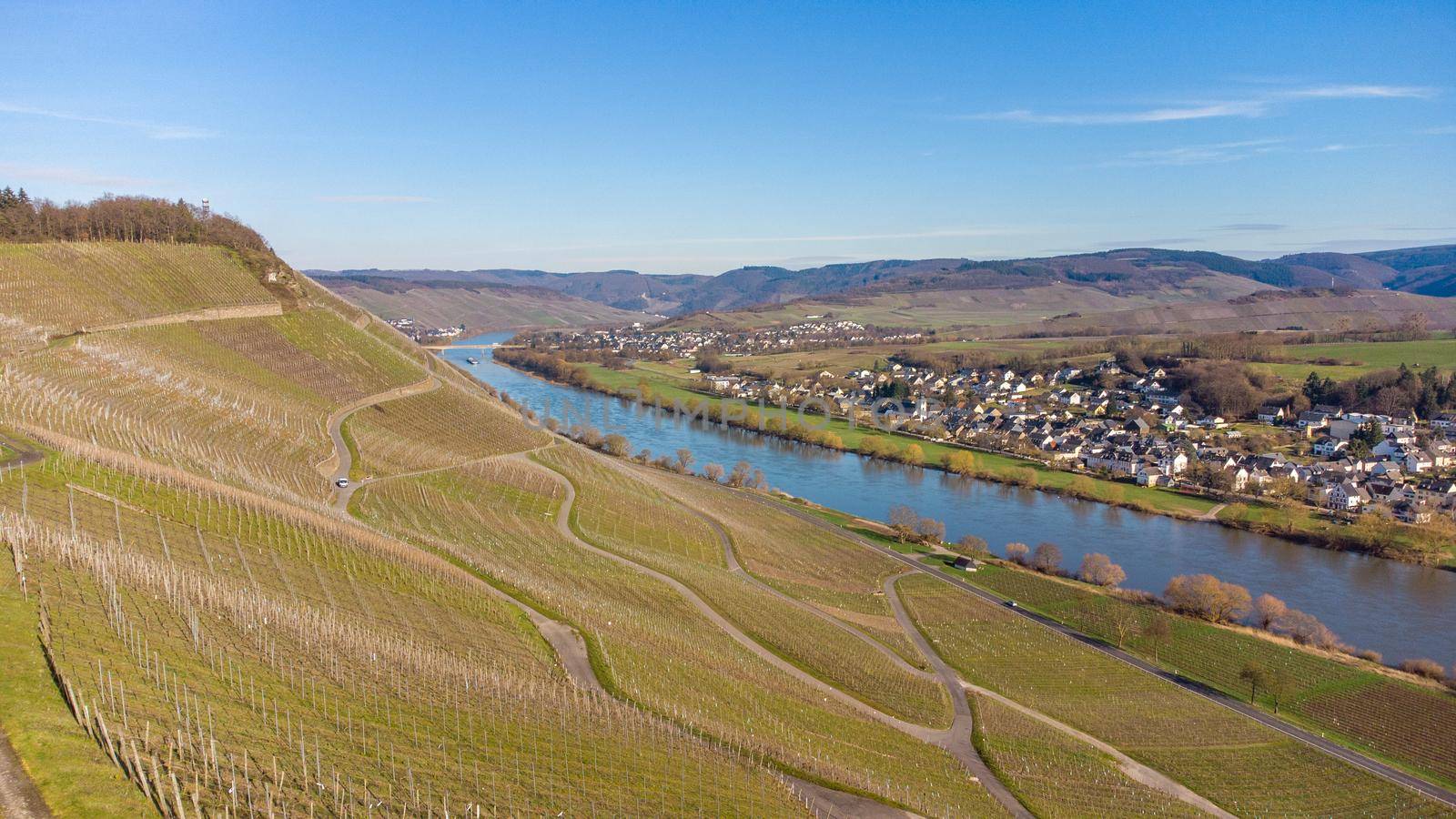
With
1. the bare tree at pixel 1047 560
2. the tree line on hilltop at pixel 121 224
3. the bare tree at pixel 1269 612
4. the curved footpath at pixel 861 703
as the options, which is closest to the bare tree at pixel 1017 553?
the bare tree at pixel 1047 560

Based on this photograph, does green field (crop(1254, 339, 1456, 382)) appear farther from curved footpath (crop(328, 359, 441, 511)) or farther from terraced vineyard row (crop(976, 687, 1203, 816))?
curved footpath (crop(328, 359, 441, 511))

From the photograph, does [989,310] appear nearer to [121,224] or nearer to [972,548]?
[972,548]

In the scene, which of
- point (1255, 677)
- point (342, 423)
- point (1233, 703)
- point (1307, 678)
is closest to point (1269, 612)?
point (1307, 678)

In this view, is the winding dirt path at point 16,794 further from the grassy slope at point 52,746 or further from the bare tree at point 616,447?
the bare tree at point 616,447

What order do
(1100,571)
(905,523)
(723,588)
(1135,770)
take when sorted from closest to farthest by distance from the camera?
(1135,770) → (723,588) → (1100,571) → (905,523)

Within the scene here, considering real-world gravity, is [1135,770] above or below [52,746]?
below

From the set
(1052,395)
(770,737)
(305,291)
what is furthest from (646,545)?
(1052,395)
